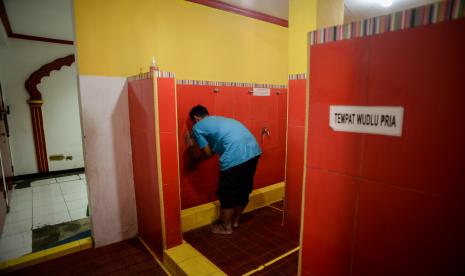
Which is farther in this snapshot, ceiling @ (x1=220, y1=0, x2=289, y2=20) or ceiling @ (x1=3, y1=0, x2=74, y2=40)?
ceiling @ (x1=3, y1=0, x2=74, y2=40)

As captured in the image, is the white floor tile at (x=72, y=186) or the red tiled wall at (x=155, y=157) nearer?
the red tiled wall at (x=155, y=157)

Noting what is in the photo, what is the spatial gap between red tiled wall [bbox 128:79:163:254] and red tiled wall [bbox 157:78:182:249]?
7 centimetres

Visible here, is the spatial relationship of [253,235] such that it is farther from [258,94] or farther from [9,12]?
[9,12]

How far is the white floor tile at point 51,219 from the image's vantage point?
10.3 feet

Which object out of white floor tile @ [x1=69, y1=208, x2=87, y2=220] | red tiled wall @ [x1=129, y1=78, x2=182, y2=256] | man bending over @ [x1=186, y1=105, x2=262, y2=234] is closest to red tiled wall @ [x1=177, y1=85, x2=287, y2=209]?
man bending over @ [x1=186, y1=105, x2=262, y2=234]

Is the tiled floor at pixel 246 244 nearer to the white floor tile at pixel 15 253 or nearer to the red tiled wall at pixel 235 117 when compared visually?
the red tiled wall at pixel 235 117

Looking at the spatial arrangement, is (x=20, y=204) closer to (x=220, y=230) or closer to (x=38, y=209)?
(x=38, y=209)

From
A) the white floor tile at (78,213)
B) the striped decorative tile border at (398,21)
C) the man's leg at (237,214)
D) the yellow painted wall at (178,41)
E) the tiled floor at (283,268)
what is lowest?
the white floor tile at (78,213)

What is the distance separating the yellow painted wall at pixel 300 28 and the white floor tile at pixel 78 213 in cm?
322

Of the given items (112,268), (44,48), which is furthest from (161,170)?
(44,48)

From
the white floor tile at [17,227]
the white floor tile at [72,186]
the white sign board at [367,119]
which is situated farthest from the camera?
the white floor tile at [72,186]

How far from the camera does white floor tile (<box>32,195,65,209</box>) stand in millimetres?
3811

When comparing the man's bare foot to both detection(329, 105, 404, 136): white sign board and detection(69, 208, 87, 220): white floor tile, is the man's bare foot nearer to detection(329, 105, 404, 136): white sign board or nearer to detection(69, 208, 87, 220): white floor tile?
detection(69, 208, 87, 220): white floor tile

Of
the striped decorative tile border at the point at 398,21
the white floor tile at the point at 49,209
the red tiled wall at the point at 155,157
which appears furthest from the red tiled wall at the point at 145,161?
the white floor tile at the point at 49,209
